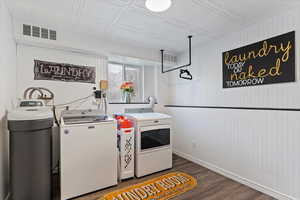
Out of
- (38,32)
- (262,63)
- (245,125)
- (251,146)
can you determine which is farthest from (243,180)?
(38,32)

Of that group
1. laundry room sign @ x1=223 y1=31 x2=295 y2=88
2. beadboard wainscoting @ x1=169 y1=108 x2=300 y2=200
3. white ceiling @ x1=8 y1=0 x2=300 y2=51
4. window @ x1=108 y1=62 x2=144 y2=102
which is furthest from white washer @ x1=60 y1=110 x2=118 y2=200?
laundry room sign @ x1=223 y1=31 x2=295 y2=88

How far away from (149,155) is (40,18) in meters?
2.58

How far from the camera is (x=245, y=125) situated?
2.12 metres

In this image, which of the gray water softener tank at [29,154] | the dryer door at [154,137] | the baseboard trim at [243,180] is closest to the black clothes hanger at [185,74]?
the dryer door at [154,137]

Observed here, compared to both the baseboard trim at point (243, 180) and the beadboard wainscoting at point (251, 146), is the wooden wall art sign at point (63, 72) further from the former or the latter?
the baseboard trim at point (243, 180)

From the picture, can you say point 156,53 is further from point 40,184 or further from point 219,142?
point 40,184

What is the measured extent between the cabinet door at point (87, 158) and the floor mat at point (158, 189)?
26cm

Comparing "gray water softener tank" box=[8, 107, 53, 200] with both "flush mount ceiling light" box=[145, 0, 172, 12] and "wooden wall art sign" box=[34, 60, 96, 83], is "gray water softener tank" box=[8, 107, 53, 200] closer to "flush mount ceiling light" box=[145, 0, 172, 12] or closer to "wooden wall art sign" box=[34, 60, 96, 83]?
"wooden wall art sign" box=[34, 60, 96, 83]

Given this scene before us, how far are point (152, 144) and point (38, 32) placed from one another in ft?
8.08

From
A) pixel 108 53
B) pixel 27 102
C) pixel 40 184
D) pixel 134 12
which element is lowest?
pixel 40 184

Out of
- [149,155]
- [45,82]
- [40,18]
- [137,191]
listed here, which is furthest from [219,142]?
[40,18]

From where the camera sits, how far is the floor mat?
182 centimetres

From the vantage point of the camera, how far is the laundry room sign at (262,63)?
69.9 inches

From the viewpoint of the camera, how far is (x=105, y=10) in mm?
1799
